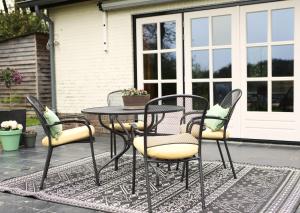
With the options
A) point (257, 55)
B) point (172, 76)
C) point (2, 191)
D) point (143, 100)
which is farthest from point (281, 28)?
point (2, 191)

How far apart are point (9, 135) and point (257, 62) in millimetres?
3725

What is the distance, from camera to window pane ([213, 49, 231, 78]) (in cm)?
599

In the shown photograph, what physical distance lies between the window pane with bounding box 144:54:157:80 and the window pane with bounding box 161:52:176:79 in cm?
16

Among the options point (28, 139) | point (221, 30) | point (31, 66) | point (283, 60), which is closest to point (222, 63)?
point (221, 30)

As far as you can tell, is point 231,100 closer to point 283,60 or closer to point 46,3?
point 283,60

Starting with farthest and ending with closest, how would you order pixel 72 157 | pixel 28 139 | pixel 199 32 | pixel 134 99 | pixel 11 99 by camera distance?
pixel 11 99 < pixel 199 32 < pixel 28 139 < pixel 72 157 < pixel 134 99

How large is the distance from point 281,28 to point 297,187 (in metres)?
2.76

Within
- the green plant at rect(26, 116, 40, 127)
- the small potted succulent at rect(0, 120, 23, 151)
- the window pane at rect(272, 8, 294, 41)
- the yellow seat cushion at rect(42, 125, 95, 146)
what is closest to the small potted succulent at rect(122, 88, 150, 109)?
the yellow seat cushion at rect(42, 125, 95, 146)

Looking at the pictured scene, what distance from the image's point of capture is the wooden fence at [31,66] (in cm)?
820

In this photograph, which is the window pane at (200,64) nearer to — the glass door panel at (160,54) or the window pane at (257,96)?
the glass door panel at (160,54)

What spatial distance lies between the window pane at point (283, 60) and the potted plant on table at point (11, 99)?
→ 12.5 ft

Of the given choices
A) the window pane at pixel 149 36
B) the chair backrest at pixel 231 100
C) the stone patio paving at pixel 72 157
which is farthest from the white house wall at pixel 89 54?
the chair backrest at pixel 231 100

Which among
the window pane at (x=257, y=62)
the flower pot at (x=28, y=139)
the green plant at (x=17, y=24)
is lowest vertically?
the flower pot at (x=28, y=139)

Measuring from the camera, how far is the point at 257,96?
5.80 m
